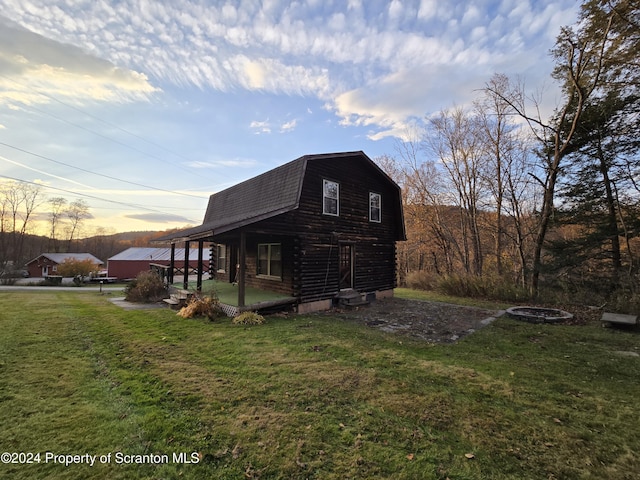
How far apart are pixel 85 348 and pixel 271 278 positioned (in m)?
6.52

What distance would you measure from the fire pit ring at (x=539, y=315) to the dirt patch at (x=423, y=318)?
683 mm

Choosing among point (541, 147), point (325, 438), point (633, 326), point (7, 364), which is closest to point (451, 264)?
point (541, 147)

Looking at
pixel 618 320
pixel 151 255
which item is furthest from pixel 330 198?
pixel 151 255

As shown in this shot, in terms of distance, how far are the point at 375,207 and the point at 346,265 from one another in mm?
3164

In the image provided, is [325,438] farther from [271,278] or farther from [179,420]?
[271,278]

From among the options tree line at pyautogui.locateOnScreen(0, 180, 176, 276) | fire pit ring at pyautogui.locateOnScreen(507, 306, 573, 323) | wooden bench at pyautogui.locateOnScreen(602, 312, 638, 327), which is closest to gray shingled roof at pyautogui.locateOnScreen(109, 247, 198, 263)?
tree line at pyautogui.locateOnScreen(0, 180, 176, 276)

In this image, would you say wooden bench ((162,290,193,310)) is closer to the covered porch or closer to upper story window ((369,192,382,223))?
the covered porch

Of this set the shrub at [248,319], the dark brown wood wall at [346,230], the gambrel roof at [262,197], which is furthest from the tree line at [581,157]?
the shrub at [248,319]

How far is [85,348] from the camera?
5.71 m

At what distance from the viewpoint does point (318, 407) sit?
3555 mm

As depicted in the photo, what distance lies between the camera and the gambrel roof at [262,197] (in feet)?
29.7

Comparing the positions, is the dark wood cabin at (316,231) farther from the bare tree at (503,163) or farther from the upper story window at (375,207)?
the bare tree at (503,163)

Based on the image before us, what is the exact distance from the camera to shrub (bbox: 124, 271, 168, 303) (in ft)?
39.5

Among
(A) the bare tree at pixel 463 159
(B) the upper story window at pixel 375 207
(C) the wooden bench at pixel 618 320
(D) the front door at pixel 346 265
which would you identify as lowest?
(C) the wooden bench at pixel 618 320
